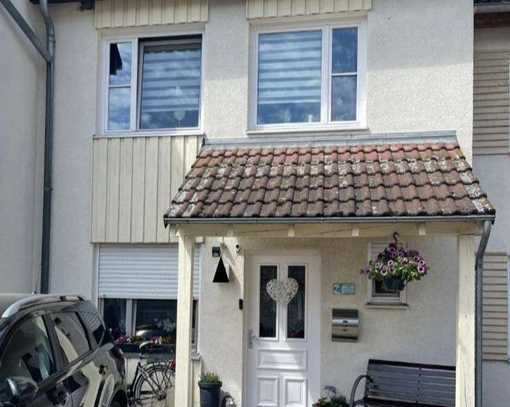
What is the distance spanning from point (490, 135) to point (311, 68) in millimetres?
2763

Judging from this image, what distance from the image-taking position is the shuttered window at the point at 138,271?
317 inches

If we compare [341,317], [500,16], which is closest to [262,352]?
[341,317]

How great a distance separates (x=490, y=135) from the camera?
8055mm

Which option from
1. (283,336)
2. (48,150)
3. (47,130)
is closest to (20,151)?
(48,150)

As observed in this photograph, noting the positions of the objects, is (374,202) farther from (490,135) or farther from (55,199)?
(55,199)

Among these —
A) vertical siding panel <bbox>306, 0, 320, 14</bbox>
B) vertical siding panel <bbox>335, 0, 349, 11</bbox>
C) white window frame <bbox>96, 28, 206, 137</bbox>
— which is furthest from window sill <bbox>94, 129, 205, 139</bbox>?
vertical siding panel <bbox>335, 0, 349, 11</bbox>

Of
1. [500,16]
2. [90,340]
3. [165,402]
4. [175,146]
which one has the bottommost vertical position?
[165,402]

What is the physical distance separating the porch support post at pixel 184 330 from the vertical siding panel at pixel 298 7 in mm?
3680

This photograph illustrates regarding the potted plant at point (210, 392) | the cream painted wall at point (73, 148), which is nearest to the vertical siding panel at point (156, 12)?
the cream painted wall at point (73, 148)

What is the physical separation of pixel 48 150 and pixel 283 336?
4399 millimetres

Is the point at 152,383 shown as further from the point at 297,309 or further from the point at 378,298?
the point at 378,298

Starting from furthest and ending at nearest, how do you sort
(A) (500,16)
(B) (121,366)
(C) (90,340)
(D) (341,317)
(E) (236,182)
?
(A) (500,16), (D) (341,317), (E) (236,182), (B) (121,366), (C) (90,340)

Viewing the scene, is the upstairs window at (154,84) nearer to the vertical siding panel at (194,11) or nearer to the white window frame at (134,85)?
the white window frame at (134,85)

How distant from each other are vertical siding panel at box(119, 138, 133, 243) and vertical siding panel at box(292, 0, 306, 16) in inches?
118
